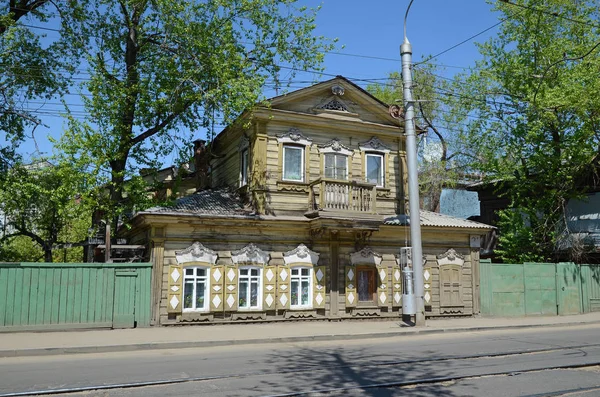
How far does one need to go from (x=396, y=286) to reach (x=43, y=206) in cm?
1875

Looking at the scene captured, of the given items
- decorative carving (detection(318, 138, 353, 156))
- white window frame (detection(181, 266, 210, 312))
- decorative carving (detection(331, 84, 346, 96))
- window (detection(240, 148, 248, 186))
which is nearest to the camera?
white window frame (detection(181, 266, 210, 312))

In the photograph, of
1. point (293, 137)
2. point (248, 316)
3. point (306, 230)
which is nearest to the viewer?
point (248, 316)

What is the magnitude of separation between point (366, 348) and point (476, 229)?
1043cm

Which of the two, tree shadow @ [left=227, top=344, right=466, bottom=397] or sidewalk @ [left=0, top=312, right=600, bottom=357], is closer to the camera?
tree shadow @ [left=227, top=344, right=466, bottom=397]

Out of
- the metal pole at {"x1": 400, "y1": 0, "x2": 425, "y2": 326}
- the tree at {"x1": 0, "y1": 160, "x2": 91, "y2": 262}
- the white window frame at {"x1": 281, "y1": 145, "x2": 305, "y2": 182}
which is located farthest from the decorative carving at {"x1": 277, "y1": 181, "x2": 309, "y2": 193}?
the tree at {"x1": 0, "y1": 160, "x2": 91, "y2": 262}

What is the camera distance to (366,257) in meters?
19.8

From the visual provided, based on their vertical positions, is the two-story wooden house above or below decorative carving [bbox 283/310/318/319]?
above

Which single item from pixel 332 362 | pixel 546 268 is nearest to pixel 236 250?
pixel 332 362

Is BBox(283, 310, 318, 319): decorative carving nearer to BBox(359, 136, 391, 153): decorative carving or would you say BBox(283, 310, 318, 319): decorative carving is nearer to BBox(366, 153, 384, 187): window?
BBox(366, 153, 384, 187): window

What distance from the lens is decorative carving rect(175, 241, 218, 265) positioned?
1716cm

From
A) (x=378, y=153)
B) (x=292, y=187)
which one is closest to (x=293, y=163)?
(x=292, y=187)

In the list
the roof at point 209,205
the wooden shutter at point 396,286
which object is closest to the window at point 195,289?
the roof at point 209,205

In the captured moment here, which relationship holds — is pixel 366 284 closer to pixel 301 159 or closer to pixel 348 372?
pixel 301 159

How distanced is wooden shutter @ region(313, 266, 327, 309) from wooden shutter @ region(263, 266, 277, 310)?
153 cm
